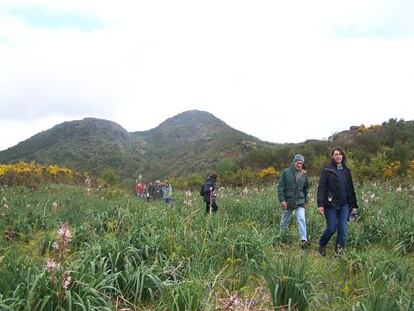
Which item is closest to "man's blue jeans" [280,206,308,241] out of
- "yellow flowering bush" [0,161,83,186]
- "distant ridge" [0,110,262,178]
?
"yellow flowering bush" [0,161,83,186]

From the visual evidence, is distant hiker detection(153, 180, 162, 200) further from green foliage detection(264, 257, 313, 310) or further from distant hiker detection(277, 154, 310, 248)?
green foliage detection(264, 257, 313, 310)

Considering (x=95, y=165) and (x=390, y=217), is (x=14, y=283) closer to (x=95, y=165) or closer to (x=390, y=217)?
(x=390, y=217)

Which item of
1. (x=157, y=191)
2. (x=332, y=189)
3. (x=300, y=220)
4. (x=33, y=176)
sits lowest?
(x=157, y=191)

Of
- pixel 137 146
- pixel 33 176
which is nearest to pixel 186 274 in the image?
pixel 33 176

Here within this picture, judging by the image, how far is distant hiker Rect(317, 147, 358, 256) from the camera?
7.41 m

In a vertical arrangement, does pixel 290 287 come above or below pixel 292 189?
below

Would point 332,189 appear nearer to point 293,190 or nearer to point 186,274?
point 293,190

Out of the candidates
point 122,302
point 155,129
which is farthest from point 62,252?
point 155,129

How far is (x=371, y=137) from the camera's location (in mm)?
32500

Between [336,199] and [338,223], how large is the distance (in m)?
0.39

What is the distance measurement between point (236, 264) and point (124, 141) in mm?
105704

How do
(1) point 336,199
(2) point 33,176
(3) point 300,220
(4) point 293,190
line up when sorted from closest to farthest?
(1) point 336,199 → (3) point 300,220 → (4) point 293,190 → (2) point 33,176

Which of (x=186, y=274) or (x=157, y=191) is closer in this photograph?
(x=186, y=274)

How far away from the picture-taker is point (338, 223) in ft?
24.6
